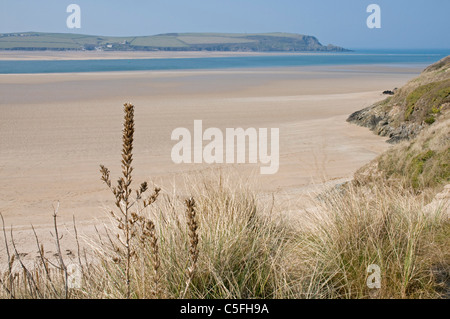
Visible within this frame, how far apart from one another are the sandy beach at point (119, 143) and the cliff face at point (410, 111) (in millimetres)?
583

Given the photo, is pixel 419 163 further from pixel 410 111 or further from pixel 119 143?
pixel 119 143

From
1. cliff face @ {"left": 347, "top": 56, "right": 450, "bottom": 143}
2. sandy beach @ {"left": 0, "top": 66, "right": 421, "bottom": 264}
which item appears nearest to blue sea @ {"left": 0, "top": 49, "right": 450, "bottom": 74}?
sandy beach @ {"left": 0, "top": 66, "right": 421, "bottom": 264}

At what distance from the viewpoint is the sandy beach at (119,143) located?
10.4 metres

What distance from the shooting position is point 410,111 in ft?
52.3

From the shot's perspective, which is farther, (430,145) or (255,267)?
Result: (430,145)

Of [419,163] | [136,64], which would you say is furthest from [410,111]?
[136,64]

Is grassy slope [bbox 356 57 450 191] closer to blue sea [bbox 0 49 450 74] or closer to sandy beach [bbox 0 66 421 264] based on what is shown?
sandy beach [bbox 0 66 421 264]

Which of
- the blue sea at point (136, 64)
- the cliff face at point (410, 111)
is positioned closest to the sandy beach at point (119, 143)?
the cliff face at point (410, 111)

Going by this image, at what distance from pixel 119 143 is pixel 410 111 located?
9973 millimetres

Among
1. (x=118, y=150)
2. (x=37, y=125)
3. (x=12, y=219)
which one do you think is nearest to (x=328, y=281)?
(x=12, y=219)

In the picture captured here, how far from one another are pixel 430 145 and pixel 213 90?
97.7 feet

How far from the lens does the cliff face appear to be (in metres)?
14.4

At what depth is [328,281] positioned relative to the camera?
12.4 ft
